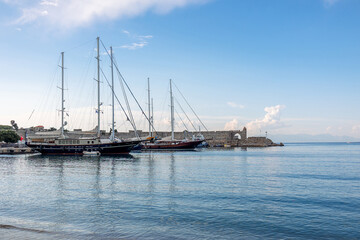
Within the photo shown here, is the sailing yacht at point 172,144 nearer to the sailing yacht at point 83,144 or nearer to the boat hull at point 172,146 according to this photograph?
the boat hull at point 172,146

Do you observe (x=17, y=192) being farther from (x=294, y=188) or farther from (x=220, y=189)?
(x=294, y=188)

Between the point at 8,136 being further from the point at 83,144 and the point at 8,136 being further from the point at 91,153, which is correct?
the point at 91,153

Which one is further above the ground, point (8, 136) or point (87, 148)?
point (8, 136)

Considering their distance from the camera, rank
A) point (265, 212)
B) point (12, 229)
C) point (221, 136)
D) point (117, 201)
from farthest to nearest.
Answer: point (221, 136)
point (117, 201)
point (265, 212)
point (12, 229)

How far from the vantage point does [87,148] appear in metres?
57.1

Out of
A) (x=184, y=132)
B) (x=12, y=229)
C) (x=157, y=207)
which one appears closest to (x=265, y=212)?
(x=157, y=207)

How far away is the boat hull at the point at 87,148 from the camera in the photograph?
2223 inches

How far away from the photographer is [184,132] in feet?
401

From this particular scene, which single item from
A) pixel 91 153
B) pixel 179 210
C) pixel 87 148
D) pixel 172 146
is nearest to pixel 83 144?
pixel 87 148

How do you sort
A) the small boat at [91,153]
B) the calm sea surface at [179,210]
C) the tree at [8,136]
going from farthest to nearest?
the tree at [8,136], the small boat at [91,153], the calm sea surface at [179,210]

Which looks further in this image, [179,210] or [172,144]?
[172,144]

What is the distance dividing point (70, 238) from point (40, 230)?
5.18ft

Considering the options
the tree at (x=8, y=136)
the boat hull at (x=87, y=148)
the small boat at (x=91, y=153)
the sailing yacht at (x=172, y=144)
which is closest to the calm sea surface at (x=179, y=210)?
the small boat at (x=91, y=153)

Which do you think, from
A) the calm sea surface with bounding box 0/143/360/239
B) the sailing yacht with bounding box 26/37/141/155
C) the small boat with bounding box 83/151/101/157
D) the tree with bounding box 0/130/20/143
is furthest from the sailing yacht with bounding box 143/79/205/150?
the calm sea surface with bounding box 0/143/360/239
